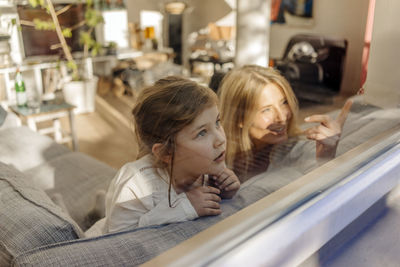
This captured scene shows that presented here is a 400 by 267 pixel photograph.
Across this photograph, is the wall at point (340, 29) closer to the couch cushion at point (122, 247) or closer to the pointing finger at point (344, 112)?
the pointing finger at point (344, 112)

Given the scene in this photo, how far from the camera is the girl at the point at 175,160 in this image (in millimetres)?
531

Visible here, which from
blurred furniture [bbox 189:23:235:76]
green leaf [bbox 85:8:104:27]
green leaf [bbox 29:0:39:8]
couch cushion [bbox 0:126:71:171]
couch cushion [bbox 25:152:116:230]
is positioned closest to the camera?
couch cushion [bbox 25:152:116:230]

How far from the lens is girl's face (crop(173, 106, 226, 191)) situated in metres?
0.53

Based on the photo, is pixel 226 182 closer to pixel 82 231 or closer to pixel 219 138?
pixel 219 138

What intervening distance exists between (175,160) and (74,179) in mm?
1026

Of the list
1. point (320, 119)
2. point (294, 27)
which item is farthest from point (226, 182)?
point (294, 27)

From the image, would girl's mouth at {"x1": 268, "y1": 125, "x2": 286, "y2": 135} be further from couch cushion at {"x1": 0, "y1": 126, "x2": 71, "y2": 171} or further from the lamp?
the lamp

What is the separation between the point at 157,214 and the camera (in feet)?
1.85

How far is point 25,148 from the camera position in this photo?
154 centimetres

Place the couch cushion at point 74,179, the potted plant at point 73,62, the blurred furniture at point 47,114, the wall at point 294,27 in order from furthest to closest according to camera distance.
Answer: the potted plant at point 73,62 → the blurred furniture at point 47,114 → the wall at point 294,27 → the couch cushion at point 74,179

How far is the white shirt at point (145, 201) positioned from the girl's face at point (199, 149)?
0.03 m

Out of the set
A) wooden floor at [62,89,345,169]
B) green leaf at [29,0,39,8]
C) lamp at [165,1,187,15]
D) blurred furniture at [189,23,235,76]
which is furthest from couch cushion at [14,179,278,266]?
lamp at [165,1,187,15]

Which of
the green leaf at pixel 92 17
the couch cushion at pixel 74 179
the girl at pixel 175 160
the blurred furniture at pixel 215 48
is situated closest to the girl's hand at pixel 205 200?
the girl at pixel 175 160

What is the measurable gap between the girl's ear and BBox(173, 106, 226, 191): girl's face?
0.01 metres
